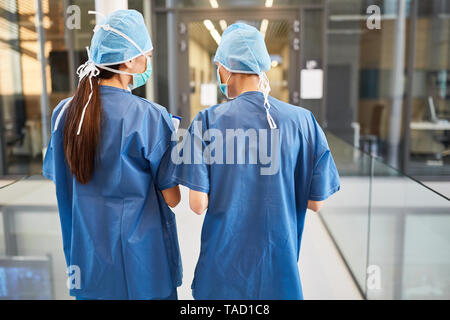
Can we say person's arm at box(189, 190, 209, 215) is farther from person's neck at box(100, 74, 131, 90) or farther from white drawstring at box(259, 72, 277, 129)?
person's neck at box(100, 74, 131, 90)

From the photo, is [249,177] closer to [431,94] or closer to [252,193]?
[252,193]

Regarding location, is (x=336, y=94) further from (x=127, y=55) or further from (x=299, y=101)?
(x=127, y=55)

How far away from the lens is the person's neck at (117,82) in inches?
49.9

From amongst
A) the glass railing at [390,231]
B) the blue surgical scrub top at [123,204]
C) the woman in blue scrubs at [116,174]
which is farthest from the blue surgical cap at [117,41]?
the glass railing at [390,231]

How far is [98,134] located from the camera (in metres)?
1.19

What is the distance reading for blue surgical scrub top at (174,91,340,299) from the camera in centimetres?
122

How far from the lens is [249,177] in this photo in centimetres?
123

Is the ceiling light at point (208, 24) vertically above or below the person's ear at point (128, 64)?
above

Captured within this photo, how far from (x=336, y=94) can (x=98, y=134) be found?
376 cm

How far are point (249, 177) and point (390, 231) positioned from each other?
1.22m

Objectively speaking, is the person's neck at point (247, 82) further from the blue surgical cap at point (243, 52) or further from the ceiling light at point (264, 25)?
the ceiling light at point (264, 25)

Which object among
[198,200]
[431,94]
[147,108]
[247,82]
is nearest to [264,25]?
[431,94]

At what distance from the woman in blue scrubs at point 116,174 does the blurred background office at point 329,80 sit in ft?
4.34
